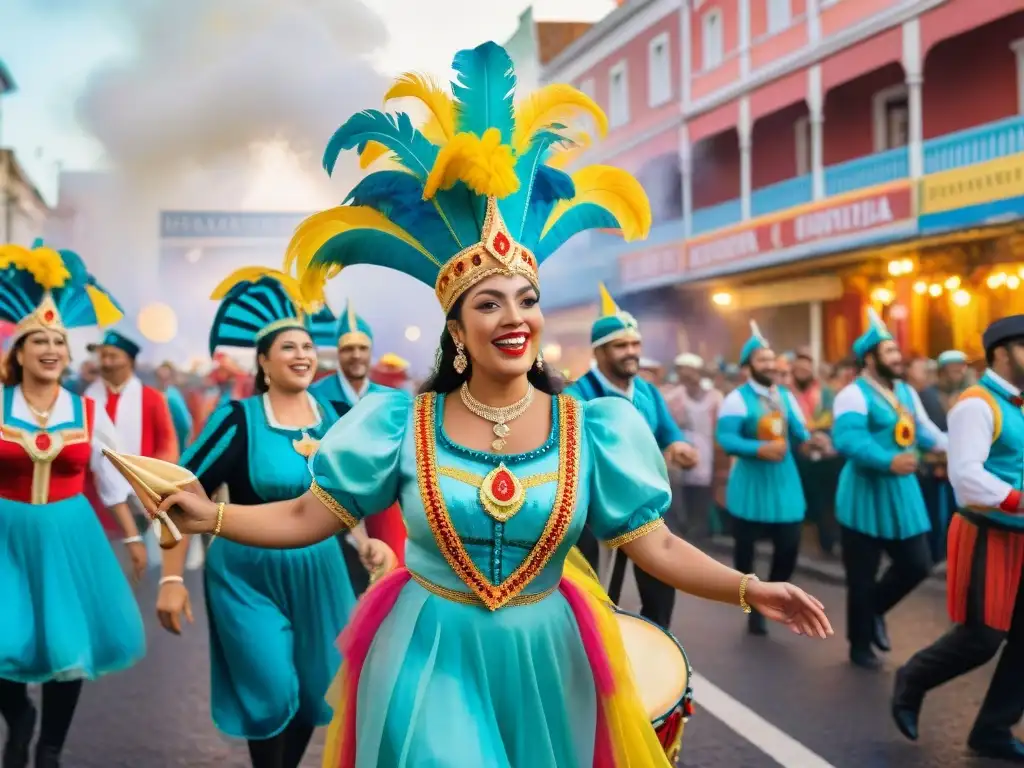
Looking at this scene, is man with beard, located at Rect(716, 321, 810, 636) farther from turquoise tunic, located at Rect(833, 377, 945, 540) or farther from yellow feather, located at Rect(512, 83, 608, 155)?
yellow feather, located at Rect(512, 83, 608, 155)

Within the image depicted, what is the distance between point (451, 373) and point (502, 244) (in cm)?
40

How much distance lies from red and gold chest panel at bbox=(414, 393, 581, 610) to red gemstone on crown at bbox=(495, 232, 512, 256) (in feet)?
1.73

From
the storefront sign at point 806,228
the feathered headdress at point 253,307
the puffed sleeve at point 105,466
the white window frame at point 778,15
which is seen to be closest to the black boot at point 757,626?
the feathered headdress at point 253,307

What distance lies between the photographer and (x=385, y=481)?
10.4 feet

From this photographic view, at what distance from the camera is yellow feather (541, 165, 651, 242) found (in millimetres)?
3434

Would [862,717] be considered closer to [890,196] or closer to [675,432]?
[675,432]

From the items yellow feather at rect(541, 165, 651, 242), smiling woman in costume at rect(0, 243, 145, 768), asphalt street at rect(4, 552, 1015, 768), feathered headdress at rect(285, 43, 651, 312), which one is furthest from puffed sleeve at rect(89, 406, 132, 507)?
yellow feather at rect(541, 165, 651, 242)

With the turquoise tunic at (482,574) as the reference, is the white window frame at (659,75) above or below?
above

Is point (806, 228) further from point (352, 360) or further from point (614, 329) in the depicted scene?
point (614, 329)

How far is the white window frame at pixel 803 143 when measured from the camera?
1909 cm

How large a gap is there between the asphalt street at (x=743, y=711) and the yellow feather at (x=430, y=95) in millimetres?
2318

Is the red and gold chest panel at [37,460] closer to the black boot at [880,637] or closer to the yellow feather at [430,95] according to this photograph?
the yellow feather at [430,95]

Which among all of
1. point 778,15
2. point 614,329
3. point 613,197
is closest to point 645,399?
point 614,329

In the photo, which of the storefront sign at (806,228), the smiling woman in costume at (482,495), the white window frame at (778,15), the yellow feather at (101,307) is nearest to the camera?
the smiling woman in costume at (482,495)
